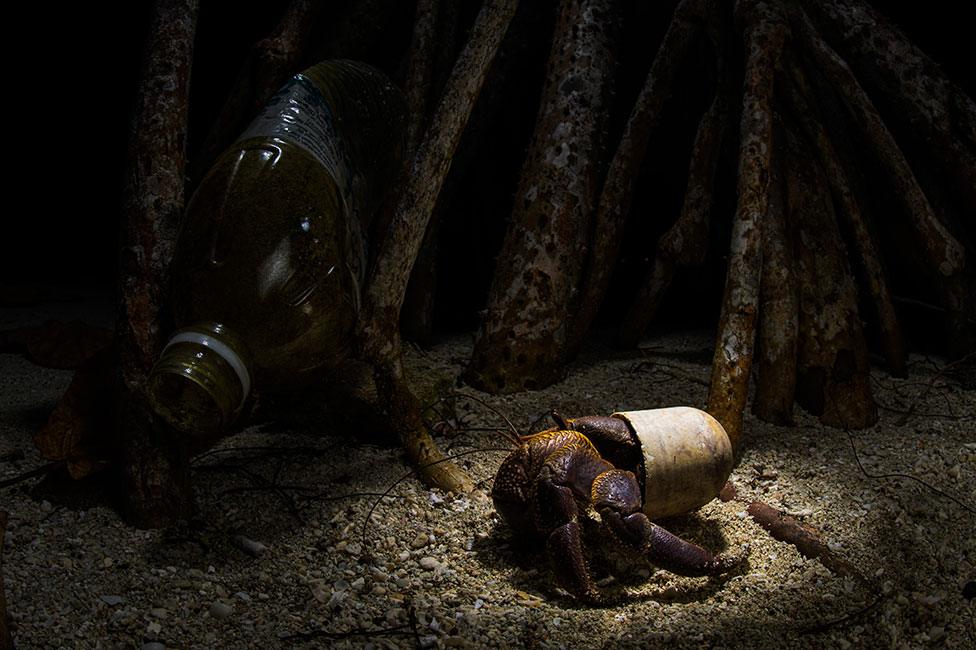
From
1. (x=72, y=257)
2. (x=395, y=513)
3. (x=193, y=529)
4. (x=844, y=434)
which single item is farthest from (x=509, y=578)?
(x=72, y=257)

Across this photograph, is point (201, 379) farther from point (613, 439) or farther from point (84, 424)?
point (613, 439)

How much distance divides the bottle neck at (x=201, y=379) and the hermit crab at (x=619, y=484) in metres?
0.80

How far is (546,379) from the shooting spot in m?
3.03

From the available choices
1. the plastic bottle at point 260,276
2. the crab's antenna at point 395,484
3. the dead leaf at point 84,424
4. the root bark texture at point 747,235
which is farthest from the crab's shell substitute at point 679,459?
the dead leaf at point 84,424

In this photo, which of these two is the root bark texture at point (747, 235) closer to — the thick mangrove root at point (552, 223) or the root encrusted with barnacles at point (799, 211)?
the root encrusted with barnacles at point (799, 211)

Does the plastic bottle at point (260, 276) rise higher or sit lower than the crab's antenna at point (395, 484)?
Result: higher

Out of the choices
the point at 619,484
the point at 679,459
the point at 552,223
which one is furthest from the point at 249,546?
the point at 552,223

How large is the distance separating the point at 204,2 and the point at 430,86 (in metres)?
1.80

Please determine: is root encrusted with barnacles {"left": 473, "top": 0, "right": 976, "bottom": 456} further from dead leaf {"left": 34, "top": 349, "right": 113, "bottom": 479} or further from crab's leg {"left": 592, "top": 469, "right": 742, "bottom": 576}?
dead leaf {"left": 34, "top": 349, "right": 113, "bottom": 479}

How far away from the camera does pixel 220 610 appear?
1.59 metres

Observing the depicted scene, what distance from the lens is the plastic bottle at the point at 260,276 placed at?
148 cm

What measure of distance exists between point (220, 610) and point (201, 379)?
540 mm

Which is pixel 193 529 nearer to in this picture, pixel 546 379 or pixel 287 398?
pixel 287 398

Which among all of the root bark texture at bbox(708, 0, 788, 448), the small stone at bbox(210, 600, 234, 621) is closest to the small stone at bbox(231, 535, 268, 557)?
the small stone at bbox(210, 600, 234, 621)
